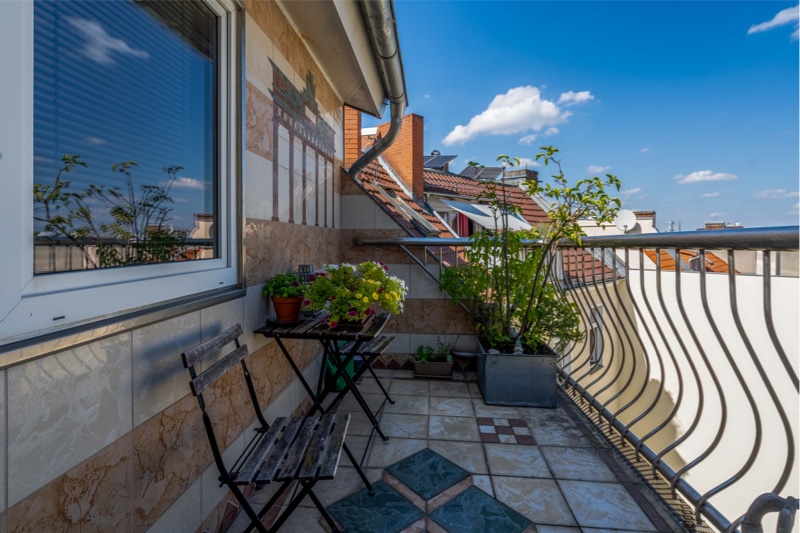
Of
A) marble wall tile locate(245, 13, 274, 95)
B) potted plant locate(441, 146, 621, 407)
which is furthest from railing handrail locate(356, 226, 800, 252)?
marble wall tile locate(245, 13, 274, 95)

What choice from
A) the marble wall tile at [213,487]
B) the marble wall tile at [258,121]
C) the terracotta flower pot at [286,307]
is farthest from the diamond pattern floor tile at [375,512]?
the marble wall tile at [258,121]

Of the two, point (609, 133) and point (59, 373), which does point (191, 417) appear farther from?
point (609, 133)

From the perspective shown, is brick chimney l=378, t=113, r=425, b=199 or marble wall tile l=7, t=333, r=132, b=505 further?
brick chimney l=378, t=113, r=425, b=199

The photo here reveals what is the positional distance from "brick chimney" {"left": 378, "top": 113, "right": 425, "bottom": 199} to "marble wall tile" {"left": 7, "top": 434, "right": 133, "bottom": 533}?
22.6ft

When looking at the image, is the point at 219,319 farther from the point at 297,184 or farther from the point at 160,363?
the point at 297,184

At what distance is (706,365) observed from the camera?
5.37 ft

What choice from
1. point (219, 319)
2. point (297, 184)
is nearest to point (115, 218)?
point (219, 319)

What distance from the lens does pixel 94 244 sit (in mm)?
1214

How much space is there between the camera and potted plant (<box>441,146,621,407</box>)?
2900 mm

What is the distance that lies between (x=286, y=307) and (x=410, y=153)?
599 cm

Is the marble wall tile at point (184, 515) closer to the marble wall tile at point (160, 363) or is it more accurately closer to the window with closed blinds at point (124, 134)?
the marble wall tile at point (160, 363)

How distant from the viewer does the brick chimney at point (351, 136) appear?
4840 millimetres

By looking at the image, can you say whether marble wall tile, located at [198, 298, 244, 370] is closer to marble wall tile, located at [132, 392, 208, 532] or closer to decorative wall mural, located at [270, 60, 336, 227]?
marble wall tile, located at [132, 392, 208, 532]

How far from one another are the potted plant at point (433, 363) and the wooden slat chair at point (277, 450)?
206 cm
